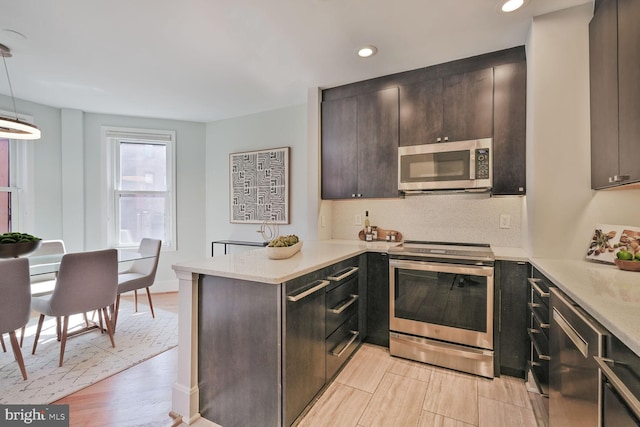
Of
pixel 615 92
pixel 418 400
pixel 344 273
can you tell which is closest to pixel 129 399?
pixel 344 273

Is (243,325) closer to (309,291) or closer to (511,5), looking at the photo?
(309,291)

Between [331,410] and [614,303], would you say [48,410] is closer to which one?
[331,410]

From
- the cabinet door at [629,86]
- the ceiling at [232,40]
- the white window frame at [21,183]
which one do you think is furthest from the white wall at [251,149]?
the cabinet door at [629,86]

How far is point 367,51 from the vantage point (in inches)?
92.8

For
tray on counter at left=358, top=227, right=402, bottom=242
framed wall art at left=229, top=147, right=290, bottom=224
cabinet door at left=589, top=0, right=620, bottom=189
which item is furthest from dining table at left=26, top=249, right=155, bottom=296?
cabinet door at left=589, top=0, right=620, bottom=189

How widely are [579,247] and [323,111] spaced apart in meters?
2.50

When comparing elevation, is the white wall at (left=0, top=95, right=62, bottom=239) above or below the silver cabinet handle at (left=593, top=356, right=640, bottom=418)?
above

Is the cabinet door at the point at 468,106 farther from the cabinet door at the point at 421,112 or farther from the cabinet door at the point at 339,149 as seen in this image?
the cabinet door at the point at 339,149

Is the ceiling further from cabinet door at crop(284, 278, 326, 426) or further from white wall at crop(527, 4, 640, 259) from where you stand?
cabinet door at crop(284, 278, 326, 426)

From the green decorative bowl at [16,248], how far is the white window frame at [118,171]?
5.96 ft

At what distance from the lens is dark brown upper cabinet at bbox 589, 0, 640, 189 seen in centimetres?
138

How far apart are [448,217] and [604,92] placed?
142 centimetres

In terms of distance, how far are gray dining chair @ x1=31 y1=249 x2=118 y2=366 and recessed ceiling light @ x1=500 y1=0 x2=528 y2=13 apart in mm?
3504

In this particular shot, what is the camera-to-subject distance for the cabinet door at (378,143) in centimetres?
277
